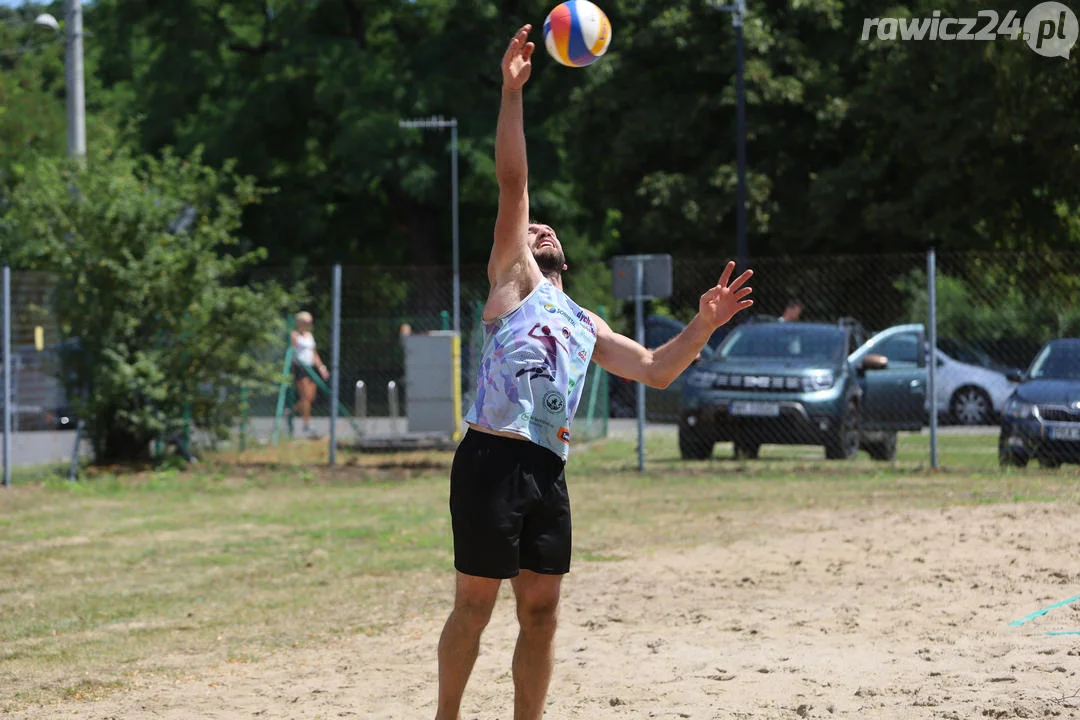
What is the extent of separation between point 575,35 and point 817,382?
11161 mm

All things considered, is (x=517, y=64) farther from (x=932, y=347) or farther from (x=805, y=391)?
(x=805, y=391)

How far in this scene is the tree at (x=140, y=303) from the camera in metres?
16.4

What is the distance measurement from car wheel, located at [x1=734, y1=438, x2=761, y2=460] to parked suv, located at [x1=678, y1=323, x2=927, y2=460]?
0.01 m

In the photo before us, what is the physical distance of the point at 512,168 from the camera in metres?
4.97

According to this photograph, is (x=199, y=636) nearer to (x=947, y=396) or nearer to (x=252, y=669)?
(x=252, y=669)

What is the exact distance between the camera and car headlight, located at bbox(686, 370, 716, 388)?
55.2ft

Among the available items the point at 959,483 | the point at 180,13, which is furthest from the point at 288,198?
the point at 959,483

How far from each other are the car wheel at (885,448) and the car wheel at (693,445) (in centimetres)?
197

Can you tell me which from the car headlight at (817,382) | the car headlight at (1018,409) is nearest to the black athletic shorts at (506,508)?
the car headlight at (1018,409)

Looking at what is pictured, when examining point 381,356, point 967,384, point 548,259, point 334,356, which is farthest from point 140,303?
point 967,384

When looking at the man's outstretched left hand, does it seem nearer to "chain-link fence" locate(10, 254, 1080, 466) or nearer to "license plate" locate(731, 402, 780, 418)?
"chain-link fence" locate(10, 254, 1080, 466)

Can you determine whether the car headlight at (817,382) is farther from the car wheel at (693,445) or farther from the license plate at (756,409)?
the car wheel at (693,445)

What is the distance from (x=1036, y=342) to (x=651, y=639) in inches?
534

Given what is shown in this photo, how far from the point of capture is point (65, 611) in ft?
28.8
